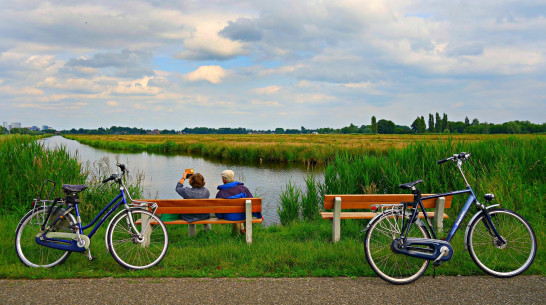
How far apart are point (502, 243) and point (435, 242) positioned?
1.00 metres

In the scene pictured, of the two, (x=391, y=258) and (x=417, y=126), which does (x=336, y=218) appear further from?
(x=417, y=126)

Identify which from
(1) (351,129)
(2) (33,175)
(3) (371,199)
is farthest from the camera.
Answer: (1) (351,129)

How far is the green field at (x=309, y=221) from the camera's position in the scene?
4.39 metres

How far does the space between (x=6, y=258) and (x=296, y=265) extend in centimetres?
374

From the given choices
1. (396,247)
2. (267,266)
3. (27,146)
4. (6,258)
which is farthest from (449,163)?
(27,146)

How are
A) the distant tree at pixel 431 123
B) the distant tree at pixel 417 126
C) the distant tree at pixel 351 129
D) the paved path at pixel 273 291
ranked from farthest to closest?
the distant tree at pixel 351 129, the distant tree at pixel 417 126, the distant tree at pixel 431 123, the paved path at pixel 273 291

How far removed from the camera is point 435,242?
165 inches

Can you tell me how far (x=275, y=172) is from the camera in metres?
23.7


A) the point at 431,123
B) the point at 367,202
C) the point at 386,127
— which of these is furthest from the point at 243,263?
the point at 386,127

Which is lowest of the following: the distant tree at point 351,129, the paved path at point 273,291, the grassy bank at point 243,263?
the paved path at point 273,291

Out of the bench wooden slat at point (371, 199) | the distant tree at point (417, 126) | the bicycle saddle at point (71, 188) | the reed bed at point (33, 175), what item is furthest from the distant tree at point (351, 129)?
the bicycle saddle at point (71, 188)

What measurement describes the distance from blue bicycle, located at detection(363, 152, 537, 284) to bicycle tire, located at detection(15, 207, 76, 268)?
148 inches

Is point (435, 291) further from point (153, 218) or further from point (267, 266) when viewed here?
point (153, 218)

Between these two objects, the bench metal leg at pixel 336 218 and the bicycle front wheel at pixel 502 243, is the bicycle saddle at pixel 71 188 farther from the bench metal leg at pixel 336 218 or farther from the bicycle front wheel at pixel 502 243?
the bicycle front wheel at pixel 502 243
